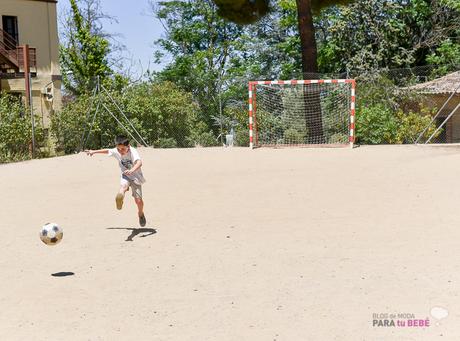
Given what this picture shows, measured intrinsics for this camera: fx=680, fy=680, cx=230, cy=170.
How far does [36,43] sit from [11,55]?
8.52 feet

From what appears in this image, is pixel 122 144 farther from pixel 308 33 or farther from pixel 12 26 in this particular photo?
pixel 12 26

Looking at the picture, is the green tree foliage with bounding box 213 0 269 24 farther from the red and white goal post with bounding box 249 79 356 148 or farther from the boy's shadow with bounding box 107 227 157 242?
the boy's shadow with bounding box 107 227 157 242

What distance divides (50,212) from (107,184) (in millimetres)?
3438

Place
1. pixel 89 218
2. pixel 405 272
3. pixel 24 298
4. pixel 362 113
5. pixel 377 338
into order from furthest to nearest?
pixel 362 113
pixel 89 218
pixel 405 272
pixel 24 298
pixel 377 338

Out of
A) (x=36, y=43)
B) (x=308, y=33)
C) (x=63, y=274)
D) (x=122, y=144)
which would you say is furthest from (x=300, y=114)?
(x=63, y=274)

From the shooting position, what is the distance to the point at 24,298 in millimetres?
6039

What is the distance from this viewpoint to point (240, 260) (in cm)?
718

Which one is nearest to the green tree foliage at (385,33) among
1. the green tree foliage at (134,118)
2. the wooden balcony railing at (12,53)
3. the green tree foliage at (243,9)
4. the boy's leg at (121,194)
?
the green tree foliage at (243,9)

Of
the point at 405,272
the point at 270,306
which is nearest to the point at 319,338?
the point at 270,306

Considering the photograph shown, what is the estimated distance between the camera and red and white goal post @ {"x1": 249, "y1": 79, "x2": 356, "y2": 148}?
2309 centimetres

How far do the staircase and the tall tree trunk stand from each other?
425 inches

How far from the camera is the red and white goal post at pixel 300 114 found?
2309cm

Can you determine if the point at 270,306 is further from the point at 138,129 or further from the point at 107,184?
the point at 138,129

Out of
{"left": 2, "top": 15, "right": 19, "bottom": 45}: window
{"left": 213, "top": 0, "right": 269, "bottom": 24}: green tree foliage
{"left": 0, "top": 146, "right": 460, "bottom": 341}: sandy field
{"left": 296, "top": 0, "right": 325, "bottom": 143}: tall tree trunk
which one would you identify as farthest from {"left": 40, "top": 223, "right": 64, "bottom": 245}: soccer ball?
{"left": 2, "top": 15, "right": 19, "bottom": 45}: window
